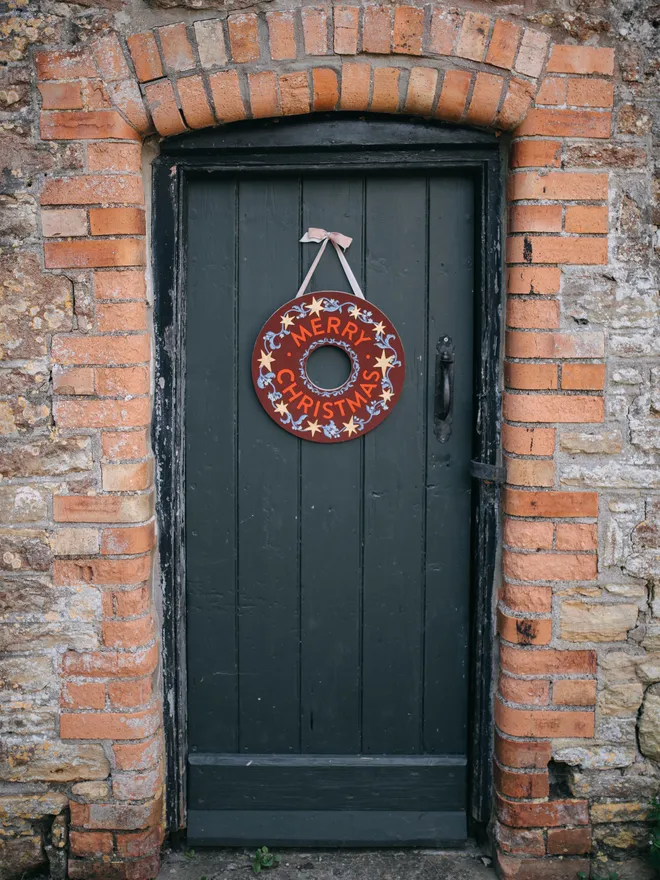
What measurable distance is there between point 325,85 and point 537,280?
0.85 metres

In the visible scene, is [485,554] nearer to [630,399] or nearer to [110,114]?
[630,399]

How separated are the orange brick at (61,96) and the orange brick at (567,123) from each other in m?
1.32

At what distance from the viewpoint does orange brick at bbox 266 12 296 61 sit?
2.15 m

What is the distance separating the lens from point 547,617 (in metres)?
2.33

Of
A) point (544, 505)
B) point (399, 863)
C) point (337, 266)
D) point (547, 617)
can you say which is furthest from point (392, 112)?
point (399, 863)

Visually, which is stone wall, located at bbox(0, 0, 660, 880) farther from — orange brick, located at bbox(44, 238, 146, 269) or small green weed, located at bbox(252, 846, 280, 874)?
small green weed, located at bbox(252, 846, 280, 874)

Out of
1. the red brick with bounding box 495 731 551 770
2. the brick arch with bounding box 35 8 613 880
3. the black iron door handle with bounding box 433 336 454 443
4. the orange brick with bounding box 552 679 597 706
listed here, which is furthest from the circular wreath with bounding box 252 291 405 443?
the red brick with bounding box 495 731 551 770

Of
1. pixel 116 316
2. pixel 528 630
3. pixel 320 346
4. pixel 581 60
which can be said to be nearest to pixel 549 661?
pixel 528 630

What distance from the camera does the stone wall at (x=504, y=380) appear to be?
217cm

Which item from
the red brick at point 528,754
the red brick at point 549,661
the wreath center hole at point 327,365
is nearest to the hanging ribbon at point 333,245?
the wreath center hole at point 327,365

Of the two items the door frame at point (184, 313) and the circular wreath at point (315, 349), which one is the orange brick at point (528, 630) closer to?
the door frame at point (184, 313)

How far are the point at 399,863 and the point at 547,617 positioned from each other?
3.20 feet

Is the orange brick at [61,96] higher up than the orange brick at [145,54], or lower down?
lower down

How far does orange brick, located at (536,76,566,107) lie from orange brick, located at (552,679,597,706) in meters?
1.77
